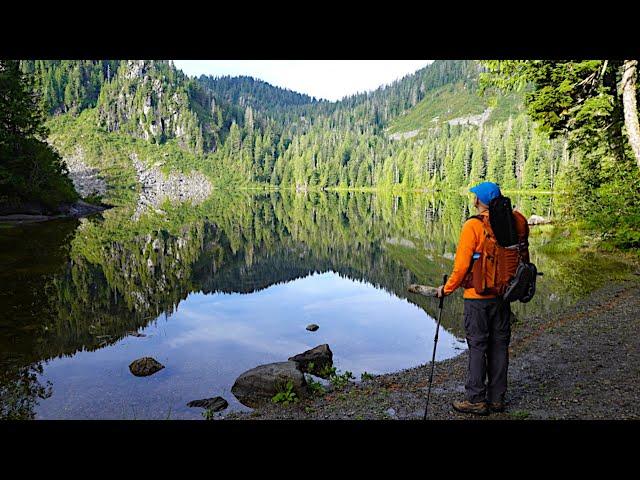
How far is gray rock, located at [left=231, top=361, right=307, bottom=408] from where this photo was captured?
8.38 m

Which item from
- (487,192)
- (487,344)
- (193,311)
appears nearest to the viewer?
(487,192)

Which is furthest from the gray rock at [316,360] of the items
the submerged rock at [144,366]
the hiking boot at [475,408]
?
the hiking boot at [475,408]

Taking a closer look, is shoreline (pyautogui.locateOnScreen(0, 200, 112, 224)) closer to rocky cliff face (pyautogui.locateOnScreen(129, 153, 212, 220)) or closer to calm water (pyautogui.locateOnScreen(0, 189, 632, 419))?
calm water (pyautogui.locateOnScreen(0, 189, 632, 419))

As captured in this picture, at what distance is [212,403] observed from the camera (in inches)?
332

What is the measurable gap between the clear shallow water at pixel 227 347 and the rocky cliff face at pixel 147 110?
17407cm

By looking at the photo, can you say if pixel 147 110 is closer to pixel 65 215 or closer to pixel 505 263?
pixel 65 215

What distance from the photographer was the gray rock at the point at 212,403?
27.2ft

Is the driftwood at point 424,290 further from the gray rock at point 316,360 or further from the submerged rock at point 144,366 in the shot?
the submerged rock at point 144,366

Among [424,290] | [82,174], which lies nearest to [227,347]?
[424,290]

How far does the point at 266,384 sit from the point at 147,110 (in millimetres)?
193044

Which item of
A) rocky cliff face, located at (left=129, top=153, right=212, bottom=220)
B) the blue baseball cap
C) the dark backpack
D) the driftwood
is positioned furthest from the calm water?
rocky cliff face, located at (left=129, top=153, right=212, bottom=220)

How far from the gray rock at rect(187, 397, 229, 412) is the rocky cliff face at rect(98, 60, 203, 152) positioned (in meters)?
181
